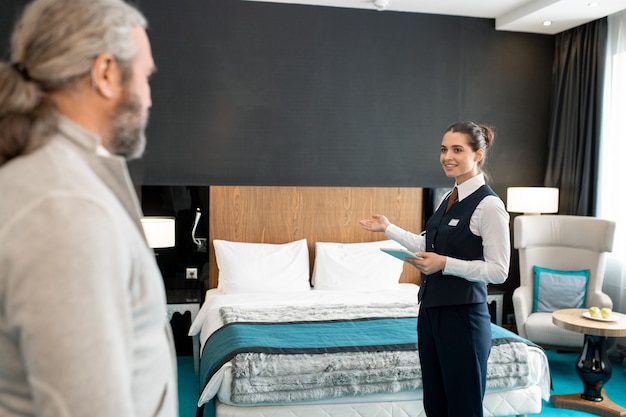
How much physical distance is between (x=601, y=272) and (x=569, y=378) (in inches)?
35.6

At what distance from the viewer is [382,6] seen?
4.78m

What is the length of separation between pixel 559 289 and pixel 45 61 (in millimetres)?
4436

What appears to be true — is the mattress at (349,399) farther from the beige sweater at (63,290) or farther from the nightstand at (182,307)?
the beige sweater at (63,290)

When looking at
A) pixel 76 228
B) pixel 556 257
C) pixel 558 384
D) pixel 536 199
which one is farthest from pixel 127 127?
pixel 556 257

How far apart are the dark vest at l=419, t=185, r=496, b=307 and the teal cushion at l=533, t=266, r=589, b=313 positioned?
230cm

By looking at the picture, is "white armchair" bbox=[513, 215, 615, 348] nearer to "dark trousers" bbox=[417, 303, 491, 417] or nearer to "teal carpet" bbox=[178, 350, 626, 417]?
"teal carpet" bbox=[178, 350, 626, 417]

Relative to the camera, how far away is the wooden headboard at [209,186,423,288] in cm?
468

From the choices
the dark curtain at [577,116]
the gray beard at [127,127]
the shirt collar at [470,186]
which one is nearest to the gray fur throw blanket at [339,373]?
the shirt collar at [470,186]

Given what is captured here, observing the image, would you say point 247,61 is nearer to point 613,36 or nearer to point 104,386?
point 613,36

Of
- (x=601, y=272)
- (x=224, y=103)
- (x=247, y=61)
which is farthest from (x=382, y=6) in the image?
(x=601, y=272)

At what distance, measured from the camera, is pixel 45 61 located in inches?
33.8

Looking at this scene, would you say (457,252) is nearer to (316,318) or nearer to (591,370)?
(316,318)

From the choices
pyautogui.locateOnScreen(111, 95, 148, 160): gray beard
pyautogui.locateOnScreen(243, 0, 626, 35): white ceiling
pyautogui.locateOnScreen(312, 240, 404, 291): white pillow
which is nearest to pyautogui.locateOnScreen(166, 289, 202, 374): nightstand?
pyautogui.locateOnScreen(312, 240, 404, 291): white pillow

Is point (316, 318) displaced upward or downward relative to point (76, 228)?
downward
